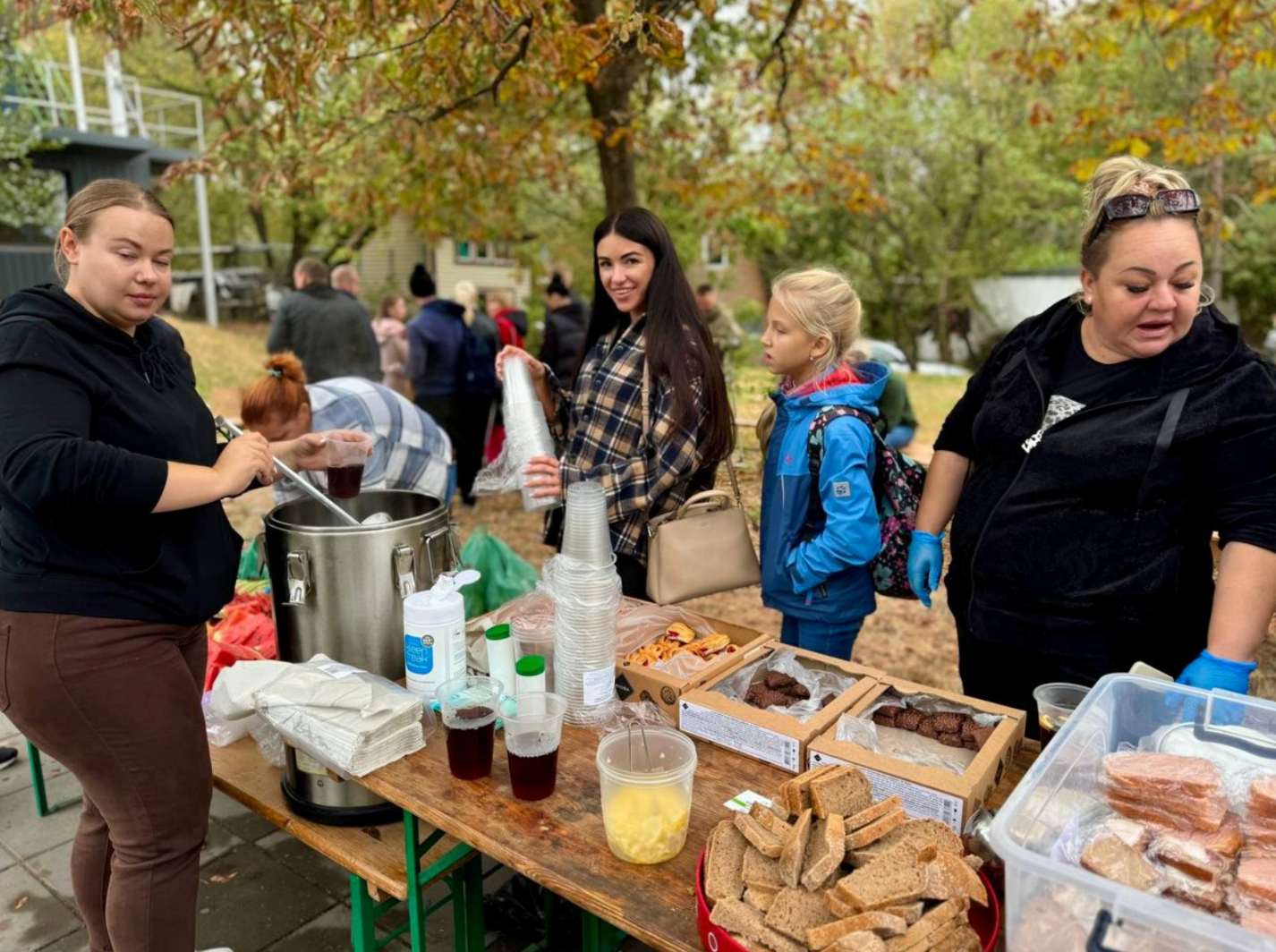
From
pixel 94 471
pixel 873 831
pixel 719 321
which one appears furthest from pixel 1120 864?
pixel 719 321

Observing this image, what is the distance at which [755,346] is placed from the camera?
9.53 meters

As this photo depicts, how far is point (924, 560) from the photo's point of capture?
2.31 m

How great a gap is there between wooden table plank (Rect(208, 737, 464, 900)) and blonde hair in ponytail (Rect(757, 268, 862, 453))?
159cm

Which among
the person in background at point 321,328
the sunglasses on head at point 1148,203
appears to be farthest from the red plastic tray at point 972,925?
the person in background at point 321,328

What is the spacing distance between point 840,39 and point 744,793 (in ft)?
19.5

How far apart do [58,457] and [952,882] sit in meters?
1.59

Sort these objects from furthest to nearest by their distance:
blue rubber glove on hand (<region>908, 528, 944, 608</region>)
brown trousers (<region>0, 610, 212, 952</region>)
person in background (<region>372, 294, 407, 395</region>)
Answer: person in background (<region>372, 294, 407, 395</region>), blue rubber glove on hand (<region>908, 528, 944, 608</region>), brown trousers (<region>0, 610, 212, 952</region>)

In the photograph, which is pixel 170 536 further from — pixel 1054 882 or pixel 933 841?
pixel 1054 882

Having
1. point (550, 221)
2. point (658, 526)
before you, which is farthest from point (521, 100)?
point (550, 221)

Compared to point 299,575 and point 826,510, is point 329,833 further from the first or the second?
point 826,510

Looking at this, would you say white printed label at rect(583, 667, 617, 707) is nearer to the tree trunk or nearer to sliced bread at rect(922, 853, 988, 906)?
sliced bread at rect(922, 853, 988, 906)

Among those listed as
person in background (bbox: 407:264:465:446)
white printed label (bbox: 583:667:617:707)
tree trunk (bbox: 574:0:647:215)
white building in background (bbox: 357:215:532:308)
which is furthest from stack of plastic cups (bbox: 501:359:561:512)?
white building in background (bbox: 357:215:532:308)

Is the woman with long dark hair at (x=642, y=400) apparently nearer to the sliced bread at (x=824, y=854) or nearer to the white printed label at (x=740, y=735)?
the white printed label at (x=740, y=735)

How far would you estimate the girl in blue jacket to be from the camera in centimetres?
232
